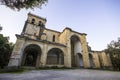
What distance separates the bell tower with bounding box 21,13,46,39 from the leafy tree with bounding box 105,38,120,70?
842 inches

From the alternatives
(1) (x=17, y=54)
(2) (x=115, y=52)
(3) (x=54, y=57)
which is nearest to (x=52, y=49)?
(3) (x=54, y=57)

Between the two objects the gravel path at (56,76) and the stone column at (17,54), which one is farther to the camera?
the stone column at (17,54)

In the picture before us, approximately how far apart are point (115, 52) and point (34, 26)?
25132 millimetres

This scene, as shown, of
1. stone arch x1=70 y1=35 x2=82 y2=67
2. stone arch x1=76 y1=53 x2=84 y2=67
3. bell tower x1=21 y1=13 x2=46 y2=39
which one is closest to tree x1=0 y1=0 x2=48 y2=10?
bell tower x1=21 y1=13 x2=46 y2=39

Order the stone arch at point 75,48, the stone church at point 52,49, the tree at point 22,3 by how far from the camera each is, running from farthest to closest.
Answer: the stone arch at point 75,48 → the stone church at point 52,49 → the tree at point 22,3

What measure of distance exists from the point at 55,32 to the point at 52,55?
27.2 feet

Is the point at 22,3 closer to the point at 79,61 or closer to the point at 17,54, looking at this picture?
the point at 17,54

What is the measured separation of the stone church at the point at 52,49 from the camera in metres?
16.0

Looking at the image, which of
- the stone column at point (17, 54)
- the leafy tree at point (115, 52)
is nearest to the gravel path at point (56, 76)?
→ the stone column at point (17, 54)

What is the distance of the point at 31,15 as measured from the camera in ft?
88.3

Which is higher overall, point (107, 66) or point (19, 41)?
point (19, 41)

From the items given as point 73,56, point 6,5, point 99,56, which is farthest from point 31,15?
point 99,56

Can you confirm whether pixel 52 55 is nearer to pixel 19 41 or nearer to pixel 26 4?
pixel 19 41

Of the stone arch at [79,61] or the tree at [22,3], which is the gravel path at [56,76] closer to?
the tree at [22,3]
